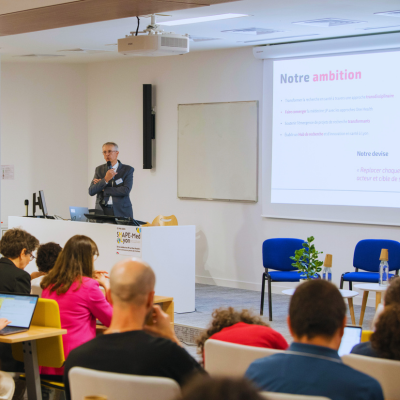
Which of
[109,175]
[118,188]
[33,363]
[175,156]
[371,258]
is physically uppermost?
[175,156]

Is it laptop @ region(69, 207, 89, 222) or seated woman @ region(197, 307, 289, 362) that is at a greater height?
laptop @ region(69, 207, 89, 222)

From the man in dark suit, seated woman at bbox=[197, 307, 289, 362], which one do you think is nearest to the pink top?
seated woman at bbox=[197, 307, 289, 362]

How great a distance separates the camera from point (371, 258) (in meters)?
6.19

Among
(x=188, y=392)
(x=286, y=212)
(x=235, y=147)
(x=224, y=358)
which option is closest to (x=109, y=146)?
(x=235, y=147)

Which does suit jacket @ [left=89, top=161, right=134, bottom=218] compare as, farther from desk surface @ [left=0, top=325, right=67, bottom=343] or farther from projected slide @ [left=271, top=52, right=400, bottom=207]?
desk surface @ [left=0, top=325, right=67, bottom=343]

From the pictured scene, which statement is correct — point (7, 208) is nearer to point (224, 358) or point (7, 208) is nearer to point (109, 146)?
point (109, 146)

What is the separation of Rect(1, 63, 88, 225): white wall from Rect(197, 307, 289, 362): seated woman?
7384 mm

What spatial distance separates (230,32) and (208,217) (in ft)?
8.55

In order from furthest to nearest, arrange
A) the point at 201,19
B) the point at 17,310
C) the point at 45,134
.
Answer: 1. the point at 45,134
2. the point at 201,19
3. the point at 17,310

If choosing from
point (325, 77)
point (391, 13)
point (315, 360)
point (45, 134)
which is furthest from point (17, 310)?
point (45, 134)

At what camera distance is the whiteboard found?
793cm

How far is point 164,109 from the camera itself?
8.83m

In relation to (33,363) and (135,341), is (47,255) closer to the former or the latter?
(33,363)

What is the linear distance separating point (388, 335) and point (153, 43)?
3.89m
